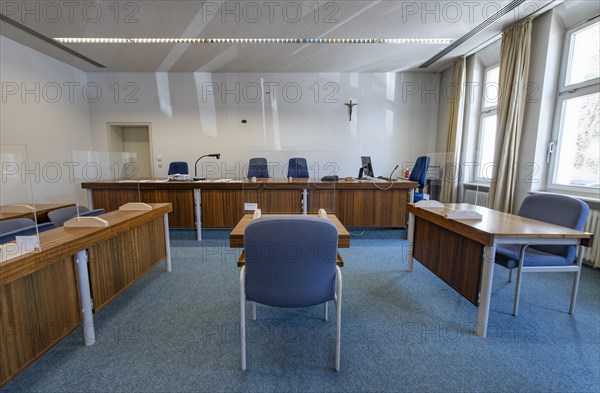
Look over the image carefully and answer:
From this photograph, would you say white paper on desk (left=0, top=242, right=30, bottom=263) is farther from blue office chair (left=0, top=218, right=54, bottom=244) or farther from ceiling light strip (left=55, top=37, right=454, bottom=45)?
ceiling light strip (left=55, top=37, right=454, bottom=45)

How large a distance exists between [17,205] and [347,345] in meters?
2.73

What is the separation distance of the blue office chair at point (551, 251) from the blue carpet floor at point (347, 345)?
0.37m

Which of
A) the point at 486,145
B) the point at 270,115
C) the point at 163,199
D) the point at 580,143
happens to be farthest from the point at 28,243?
the point at 486,145

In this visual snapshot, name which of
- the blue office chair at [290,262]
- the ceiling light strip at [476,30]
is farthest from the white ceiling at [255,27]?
the blue office chair at [290,262]

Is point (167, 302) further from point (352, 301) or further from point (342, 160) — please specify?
point (342, 160)

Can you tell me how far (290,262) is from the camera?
1289 millimetres

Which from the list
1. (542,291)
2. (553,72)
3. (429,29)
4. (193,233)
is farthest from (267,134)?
(542,291)

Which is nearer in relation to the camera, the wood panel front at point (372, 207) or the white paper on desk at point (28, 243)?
the white paper on desk at point (28, 243)

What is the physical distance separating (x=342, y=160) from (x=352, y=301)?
4197 mm

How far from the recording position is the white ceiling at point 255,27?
317 cm

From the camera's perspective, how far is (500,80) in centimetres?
384

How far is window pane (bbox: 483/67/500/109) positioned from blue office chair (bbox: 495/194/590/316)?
3134mm

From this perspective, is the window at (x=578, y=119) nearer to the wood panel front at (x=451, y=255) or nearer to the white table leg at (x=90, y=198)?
the wood panel front at (x=451, y=255)

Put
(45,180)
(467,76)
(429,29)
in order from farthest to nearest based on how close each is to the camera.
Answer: (467,76) → (45,180) → (429,29)
